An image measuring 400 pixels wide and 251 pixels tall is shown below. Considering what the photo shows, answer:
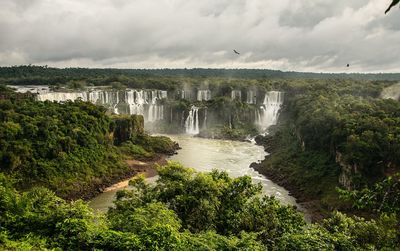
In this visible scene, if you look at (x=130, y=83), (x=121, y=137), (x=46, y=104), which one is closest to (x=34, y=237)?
(x=46, y=104)

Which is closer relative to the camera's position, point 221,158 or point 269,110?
point 221,158

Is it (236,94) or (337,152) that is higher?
(236,94)

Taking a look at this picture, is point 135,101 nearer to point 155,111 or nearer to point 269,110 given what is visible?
point 155,111

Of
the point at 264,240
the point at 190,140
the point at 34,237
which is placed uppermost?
the point at 34,237

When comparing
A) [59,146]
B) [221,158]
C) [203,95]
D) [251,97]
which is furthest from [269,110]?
[59,146]

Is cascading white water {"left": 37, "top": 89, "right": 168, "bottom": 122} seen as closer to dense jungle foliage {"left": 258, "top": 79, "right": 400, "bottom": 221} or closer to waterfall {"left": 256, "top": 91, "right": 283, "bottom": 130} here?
waterfall {"left": 256, "top": 91, "right": 283, "bottom": 130}

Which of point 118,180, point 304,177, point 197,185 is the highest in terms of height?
point 197,185

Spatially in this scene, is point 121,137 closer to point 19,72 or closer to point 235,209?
point 235,209
